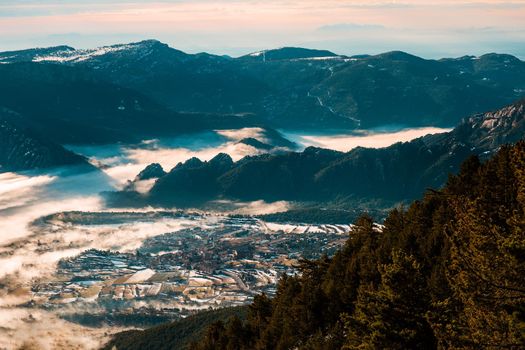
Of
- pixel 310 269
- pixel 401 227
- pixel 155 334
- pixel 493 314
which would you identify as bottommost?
pixel 155 334

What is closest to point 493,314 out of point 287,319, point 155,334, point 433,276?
point 433,276

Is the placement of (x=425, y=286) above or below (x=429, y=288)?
above

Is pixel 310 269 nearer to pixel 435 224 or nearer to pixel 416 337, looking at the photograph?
pixel 435 224

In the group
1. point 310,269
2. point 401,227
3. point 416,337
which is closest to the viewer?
point 416,337

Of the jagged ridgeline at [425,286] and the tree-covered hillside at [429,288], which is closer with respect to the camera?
the tree-covered hillside at [429,288]

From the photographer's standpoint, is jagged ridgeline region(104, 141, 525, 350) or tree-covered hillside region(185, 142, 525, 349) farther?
jagged ridgeline region(104, 141, 525, 350)
